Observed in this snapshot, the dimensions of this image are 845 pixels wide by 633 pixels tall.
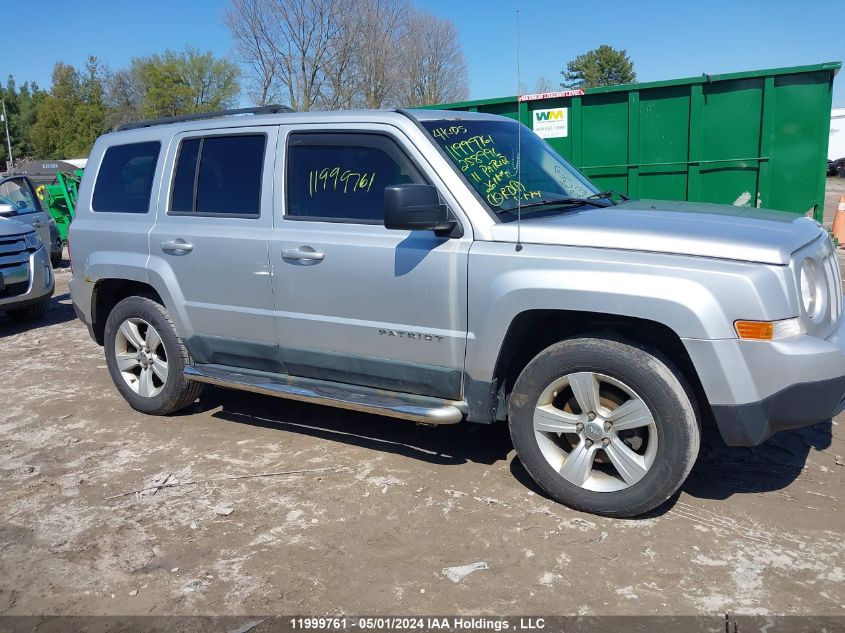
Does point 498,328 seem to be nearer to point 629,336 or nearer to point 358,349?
point 629,336

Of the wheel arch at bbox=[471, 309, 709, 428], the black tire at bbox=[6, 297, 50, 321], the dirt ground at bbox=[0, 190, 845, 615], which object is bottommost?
the dirt ground at bbox=[0, 190, 845, 615]

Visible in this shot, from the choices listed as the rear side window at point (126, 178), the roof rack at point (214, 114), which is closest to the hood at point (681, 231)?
the roof rack at point (214, 114)

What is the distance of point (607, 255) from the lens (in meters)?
3.42

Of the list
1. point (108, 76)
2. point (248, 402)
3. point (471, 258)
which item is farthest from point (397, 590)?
point (108, 76)

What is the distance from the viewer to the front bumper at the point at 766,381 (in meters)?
3.15

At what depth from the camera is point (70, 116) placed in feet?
210

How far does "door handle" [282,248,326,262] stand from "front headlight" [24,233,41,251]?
20.1 feet

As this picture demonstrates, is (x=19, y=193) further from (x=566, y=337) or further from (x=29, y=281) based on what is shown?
(x=566, y=337)

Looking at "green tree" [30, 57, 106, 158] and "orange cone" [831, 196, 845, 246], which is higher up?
"green tree" [30, 57, 106, 158]

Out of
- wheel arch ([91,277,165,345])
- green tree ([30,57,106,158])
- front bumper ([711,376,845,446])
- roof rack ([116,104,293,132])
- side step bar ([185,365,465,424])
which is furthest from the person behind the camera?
green tree ([30,57,106,158])

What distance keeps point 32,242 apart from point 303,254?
6.33 meters

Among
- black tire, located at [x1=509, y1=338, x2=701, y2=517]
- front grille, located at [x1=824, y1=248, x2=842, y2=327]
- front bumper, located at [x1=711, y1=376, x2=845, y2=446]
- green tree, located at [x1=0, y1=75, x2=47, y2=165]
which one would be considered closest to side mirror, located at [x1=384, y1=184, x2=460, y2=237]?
black tire, located at [x1=509, y1=338, x2=701, y2=517]

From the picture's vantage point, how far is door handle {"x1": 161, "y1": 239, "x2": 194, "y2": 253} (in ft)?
15.7

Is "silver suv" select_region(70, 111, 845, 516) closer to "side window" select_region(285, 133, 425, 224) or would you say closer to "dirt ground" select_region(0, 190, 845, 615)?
"side window" select_region(285, 133, 425, 224)
